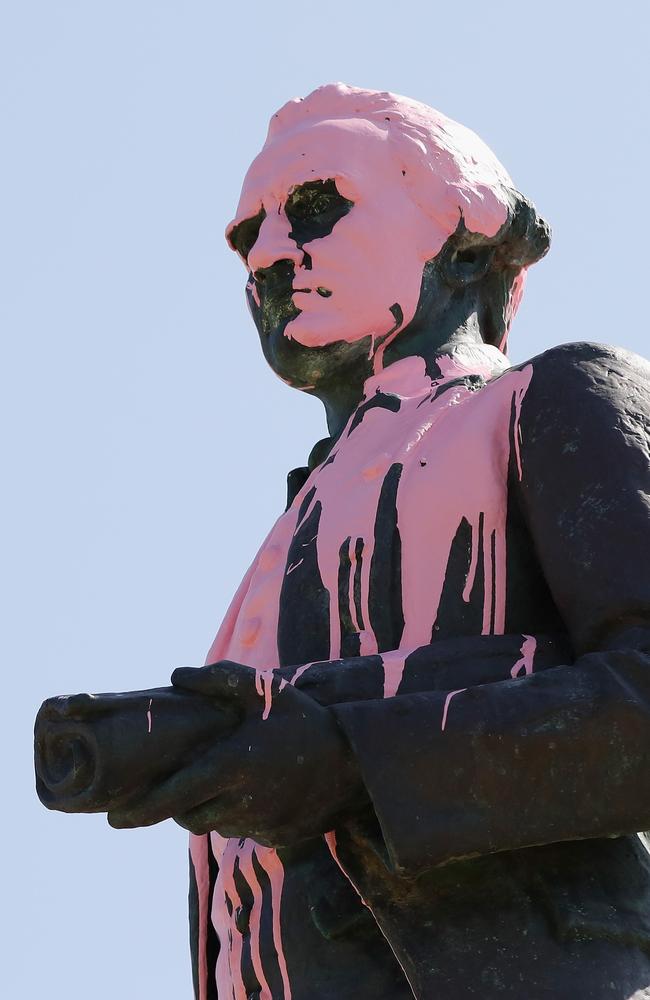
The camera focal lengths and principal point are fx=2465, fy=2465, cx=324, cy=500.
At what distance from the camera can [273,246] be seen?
7.61 m

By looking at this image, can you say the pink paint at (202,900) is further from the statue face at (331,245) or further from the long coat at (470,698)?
the statue face at (331,245)

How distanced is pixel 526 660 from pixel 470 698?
1.25 ft

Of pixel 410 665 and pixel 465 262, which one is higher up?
pixel 465 262

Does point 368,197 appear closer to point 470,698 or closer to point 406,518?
point 406,518

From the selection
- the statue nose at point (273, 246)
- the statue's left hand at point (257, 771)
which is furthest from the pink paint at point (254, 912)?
the statue nose at point (273, 246)

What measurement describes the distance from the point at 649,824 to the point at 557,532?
0.83m

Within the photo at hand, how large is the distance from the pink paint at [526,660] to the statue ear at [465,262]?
165 cm

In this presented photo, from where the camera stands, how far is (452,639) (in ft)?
21.1

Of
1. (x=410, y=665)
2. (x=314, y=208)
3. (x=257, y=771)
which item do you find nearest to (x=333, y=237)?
(x=314, y=208)

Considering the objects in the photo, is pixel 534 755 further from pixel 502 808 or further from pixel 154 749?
pixel 154 749

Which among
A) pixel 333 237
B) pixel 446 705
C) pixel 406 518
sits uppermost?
pixel 333 237

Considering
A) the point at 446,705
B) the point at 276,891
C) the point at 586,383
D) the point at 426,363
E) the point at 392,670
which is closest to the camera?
the point at 446,705

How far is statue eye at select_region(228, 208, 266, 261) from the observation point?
786 cm

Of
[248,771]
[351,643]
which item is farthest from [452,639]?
[248,771]
